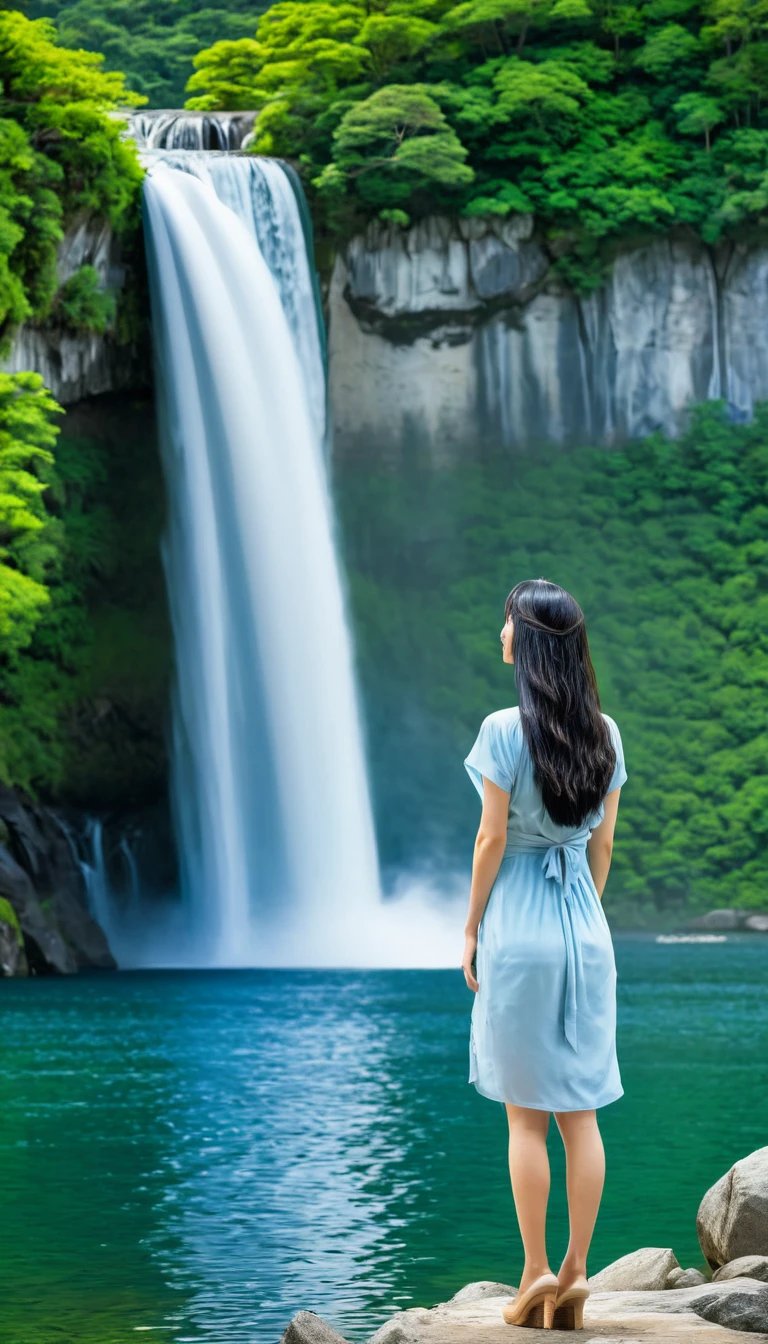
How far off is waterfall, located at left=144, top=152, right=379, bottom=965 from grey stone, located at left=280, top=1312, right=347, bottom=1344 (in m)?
16.7

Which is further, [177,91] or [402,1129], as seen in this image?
[177,91]

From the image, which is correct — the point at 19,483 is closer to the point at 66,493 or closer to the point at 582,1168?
the point at 66,493

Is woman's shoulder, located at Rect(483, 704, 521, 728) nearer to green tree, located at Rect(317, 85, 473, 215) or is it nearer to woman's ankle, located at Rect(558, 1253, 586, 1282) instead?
woman's ankle, located at Rect(558, 1253, 586, 1282)

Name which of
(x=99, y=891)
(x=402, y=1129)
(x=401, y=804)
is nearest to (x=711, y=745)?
(x=401, y=804)

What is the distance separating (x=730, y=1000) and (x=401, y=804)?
1190 centimetres

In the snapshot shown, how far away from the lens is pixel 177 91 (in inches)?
1505

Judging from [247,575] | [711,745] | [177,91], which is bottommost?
[711,745]

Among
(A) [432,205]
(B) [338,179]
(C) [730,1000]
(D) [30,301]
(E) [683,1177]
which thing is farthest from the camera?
(A) [432,205]

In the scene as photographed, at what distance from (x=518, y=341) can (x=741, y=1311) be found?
2508 centimetres

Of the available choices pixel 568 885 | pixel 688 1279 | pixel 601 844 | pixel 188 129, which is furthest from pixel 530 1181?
pixel 188 129

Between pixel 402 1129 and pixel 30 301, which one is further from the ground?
pixel 30 301

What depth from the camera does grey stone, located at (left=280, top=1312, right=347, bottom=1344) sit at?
395 cm

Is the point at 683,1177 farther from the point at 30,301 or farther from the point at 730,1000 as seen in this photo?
the point at 30,301

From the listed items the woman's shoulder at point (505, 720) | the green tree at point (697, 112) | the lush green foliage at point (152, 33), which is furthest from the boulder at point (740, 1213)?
the lush green foliage at point (152, 33)
